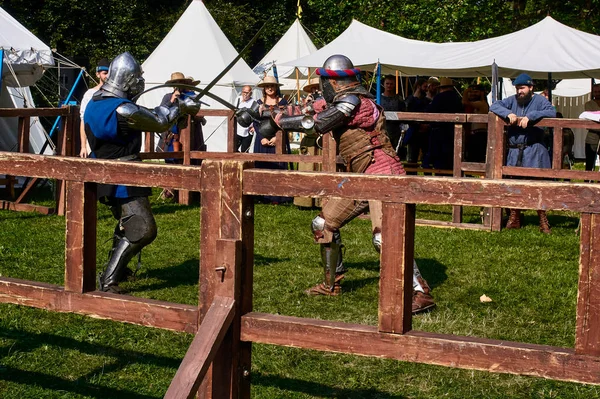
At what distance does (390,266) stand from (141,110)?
3.43 meters

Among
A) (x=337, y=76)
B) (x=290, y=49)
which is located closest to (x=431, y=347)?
(x=337, y=76)

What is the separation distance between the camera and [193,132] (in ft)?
44.1

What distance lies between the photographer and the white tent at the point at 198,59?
19188 mm

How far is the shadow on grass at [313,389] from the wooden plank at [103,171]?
1.67 metres

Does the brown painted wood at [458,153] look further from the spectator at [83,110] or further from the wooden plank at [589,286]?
the wooden plank at [589,286]

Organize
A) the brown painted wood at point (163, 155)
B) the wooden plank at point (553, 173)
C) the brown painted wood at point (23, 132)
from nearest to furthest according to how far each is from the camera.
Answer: the wooden plank at point (553, 173) → the brown painted wood at point (23, 132) → the brown painted wood at point (163, 155)

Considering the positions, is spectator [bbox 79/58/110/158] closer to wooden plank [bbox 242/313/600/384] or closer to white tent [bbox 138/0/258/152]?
wooden plank [bbox 242/313/600/384]

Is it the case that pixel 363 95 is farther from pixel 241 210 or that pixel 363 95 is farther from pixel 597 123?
pixel 597 123

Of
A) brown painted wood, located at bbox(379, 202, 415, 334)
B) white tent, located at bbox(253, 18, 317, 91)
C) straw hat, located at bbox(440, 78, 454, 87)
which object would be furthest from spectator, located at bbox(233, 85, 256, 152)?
brown painted wood, located at bbox(379, 202, 415, 334)

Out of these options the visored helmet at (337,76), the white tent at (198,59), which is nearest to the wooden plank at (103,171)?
the visored helmet at (337,76)

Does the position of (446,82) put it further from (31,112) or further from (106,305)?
(106,305)

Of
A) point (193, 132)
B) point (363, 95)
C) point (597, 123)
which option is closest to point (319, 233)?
point (363, 95)

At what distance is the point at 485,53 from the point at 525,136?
375 cm

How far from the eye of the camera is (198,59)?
63.2ft
